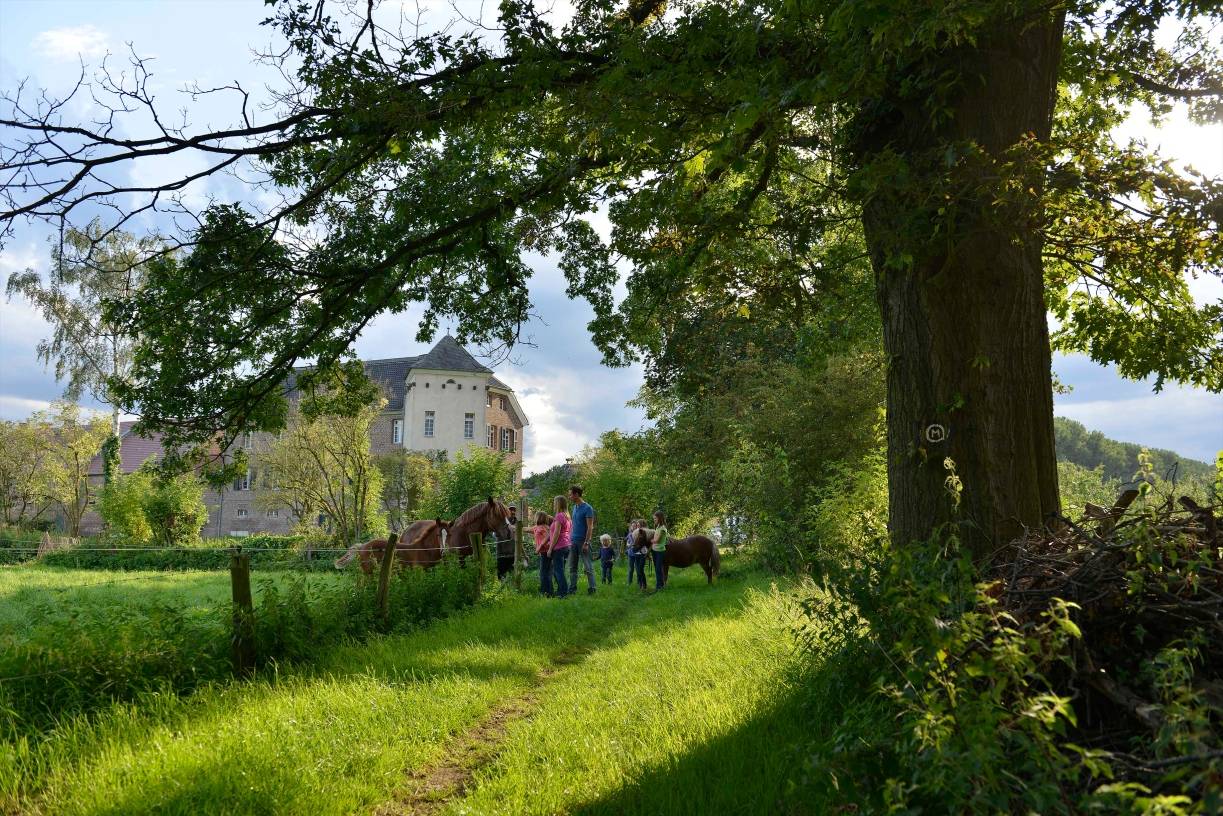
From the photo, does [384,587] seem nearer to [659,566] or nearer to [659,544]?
[659,544]

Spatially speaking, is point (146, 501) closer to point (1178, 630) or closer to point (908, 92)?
point (908, 92)

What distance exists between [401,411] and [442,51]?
5108 cm

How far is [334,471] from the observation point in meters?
35.6

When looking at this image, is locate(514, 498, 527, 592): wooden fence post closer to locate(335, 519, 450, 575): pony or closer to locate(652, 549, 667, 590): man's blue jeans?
locate(335, 519, 450, 575): pony

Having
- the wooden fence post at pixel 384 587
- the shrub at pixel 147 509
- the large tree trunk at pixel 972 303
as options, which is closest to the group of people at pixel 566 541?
the wooden fence post at pixel 384 587

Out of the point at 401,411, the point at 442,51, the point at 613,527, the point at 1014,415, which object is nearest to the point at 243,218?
the point at 442,51

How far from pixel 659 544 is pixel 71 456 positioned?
38.5 meters

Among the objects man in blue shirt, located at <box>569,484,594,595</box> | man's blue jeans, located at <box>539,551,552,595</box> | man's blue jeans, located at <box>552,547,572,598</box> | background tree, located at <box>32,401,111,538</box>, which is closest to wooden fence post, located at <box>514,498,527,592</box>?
man's blue jeans, located at <box>539,551,552,595</box>

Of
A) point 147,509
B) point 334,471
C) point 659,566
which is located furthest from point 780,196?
point 147,509

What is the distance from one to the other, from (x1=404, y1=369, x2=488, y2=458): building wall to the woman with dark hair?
3828 cm

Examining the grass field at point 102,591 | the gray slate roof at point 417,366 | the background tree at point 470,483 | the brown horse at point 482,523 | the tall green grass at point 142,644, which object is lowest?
the grass field at point 102,591

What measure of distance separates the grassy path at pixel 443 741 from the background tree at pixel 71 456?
1634 inches

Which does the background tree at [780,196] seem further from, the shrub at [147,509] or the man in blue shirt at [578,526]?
the shrub at [147,509]

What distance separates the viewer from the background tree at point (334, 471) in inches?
1324
